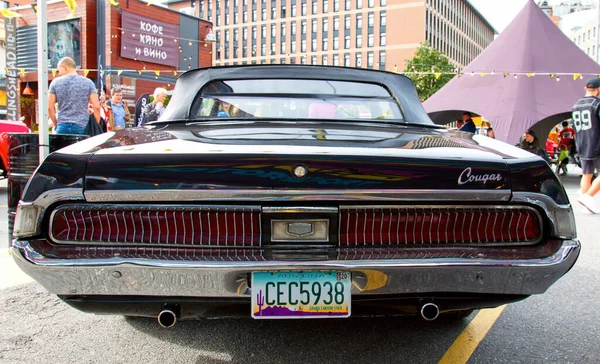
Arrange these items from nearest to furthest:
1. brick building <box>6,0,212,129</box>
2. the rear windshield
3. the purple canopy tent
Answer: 1. the rear windshield
2. the purple canopy tent
3. brick building <box>6,0,212,129</box>

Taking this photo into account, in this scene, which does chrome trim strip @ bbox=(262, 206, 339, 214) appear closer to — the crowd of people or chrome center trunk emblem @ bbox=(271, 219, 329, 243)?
chrome center trunk emblem @ bbox=(271, 219, 329, 243)

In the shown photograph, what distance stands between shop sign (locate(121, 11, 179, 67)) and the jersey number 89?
23.8 meters

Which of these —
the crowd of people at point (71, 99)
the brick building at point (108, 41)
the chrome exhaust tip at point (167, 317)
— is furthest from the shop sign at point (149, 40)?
the chrome exhaust tip at point (167, 317)

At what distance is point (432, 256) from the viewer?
1.97 m

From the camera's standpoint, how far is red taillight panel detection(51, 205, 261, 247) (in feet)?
6.58

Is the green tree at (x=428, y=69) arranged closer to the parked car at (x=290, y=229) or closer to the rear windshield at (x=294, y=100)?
the rear windshield at (x=294, y=100)

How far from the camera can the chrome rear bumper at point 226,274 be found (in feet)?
6.14

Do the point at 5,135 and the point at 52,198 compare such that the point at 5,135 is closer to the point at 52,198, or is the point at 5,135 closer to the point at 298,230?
the point at 52,198

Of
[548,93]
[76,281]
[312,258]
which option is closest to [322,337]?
[312,258]

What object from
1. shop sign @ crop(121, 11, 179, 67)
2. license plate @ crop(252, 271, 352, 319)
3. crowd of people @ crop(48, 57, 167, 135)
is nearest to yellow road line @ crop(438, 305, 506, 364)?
license plate @ crop(252, 271, 352, 319)

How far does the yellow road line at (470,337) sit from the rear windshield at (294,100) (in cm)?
131

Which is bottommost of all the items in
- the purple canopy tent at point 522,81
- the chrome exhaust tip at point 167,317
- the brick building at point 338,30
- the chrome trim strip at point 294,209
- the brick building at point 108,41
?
the chrome exhaust tip at point 167,317

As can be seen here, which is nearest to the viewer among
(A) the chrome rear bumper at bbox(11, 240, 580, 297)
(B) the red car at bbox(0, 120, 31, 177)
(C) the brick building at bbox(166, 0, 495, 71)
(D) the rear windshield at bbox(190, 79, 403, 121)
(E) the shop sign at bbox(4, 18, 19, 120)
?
(A) the chrome rear bumper at bbox(11, 240, 580, 297)

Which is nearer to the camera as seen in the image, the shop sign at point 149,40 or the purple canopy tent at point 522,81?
the purple canopy tent at point 522,81
